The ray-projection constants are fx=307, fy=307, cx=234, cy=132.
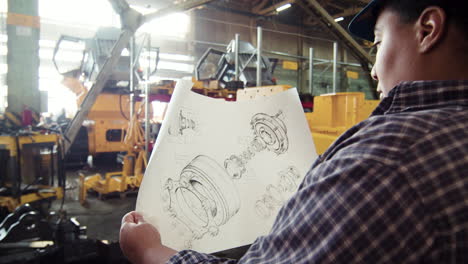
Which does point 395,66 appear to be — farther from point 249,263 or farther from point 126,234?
point 126,234

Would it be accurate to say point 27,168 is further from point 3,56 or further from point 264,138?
point 264,138

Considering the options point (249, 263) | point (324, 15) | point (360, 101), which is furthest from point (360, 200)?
point (324, 15)

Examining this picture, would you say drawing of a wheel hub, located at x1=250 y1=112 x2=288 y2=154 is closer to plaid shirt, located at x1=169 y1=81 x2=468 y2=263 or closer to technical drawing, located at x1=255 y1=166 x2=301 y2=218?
technical drawing, located at x1=255 y1=166 x2=301 y2=218

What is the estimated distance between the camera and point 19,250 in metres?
1.92

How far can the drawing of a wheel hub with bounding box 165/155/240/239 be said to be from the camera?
875mm

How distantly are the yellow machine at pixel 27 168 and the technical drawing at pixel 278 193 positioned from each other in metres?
2.77

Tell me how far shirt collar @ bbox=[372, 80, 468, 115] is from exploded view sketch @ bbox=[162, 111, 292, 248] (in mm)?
577

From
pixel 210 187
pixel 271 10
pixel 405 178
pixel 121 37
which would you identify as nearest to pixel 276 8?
pixel 271 10

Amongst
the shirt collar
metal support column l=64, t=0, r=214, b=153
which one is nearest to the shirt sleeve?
the shirt collar

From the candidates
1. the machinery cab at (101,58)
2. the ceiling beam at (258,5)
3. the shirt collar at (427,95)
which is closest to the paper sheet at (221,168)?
the shirt collar at (427,95)

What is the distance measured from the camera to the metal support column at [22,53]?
3713 millimetres

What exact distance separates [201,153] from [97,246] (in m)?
1.58

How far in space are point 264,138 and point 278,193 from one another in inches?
7.8

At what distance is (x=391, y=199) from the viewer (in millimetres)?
377
